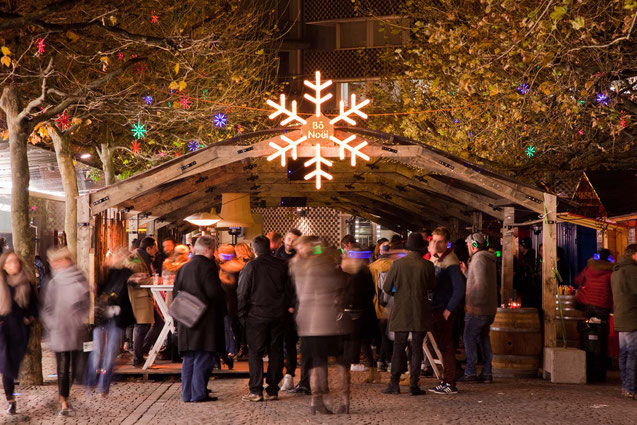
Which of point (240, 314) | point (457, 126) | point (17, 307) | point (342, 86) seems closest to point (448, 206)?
point (457, 126)

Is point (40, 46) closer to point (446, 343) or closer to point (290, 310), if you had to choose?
point (290, 310)

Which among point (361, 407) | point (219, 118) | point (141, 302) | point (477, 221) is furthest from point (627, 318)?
point (219, 118)

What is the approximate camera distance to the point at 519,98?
13.7 m

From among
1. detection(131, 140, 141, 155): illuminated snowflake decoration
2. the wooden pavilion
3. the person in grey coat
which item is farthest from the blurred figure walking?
detection(131, 140, 141, 155): illuminated snowflake decoration

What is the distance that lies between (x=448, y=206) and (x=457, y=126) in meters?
2.62

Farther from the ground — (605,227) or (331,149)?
(331,149)

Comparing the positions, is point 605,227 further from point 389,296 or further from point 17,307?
point 17,307

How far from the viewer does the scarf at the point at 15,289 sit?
29.0 feet

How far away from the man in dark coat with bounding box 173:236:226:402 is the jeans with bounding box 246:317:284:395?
0.35m

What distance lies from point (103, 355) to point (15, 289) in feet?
5.31

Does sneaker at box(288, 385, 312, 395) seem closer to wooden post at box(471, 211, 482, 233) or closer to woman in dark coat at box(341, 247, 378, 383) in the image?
woman in dark coat at box(341, 247, 378, 383)

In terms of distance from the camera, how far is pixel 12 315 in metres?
8.94

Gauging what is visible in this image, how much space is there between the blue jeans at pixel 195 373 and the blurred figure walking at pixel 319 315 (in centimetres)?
124

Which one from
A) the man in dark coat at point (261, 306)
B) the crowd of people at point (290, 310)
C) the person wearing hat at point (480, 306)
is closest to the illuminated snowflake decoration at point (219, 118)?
the crowd of people at point (290, 310)
